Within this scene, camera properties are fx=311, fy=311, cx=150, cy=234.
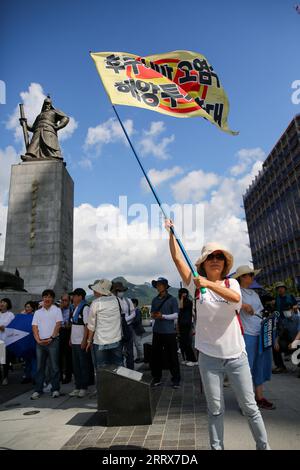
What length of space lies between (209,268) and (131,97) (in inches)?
146

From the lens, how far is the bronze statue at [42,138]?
53.0ft

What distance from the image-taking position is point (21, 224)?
48.4 ft

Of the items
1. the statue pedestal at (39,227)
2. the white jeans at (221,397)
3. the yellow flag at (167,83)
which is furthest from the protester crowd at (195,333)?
the statue pedestal at (39,227)

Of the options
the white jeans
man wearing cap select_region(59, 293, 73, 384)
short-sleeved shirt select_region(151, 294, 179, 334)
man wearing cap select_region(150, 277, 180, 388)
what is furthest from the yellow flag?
man wearing cap select_region(59, 293, 73, 384)

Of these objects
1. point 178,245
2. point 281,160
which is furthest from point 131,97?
point 281,160

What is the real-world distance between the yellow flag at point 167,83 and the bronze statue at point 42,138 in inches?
434

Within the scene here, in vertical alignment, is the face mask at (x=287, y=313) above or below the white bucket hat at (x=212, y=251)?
below

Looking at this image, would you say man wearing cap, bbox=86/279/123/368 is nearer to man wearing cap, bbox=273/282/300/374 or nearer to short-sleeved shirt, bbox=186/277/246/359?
short-sleeved shirt, bbox=186/277/246/359

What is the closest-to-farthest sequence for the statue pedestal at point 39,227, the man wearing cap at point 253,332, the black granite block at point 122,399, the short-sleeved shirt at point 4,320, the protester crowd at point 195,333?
the protester crowd at point 195,333, the black granite block at point 122,399, the man wearing cap at point 253,332, the short-sleeved shirt at point 4,320, the statue pedestal at point 39,227

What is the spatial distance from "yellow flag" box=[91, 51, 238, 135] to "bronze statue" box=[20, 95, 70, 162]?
11.0 m

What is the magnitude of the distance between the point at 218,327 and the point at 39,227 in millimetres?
13243

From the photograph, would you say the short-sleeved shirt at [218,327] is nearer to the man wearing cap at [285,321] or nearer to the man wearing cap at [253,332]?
the man wearing cap at [253,332]

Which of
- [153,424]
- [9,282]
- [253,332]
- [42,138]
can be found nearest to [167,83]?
[253,332]

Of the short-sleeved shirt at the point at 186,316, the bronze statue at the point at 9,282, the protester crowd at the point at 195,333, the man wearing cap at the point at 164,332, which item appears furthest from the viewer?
the bronze statue at the point at 9,282
